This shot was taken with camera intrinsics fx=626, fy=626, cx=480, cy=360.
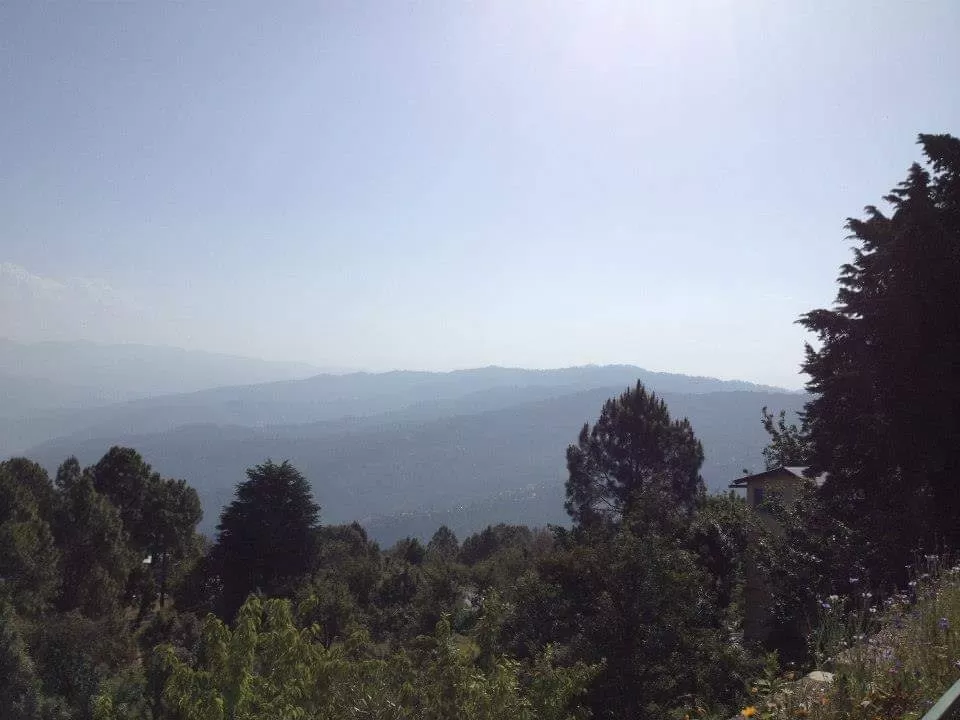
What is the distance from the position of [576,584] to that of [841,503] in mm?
5930

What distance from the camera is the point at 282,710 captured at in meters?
4.41

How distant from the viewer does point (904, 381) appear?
34.1 ft

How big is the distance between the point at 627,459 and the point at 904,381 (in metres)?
22.7

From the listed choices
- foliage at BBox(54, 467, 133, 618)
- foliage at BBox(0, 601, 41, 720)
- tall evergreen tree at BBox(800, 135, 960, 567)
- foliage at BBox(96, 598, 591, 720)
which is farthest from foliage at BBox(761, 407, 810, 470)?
foliage at BBox(54, 467, 133, 618)

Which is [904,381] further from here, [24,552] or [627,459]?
[24,552]

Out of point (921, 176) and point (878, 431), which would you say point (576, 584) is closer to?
point (878, 431)

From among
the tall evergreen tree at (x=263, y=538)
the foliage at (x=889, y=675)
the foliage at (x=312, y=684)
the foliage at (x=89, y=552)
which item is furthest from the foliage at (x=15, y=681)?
the foliage at (x=889, y=675)

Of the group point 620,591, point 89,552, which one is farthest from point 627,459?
point 620,591

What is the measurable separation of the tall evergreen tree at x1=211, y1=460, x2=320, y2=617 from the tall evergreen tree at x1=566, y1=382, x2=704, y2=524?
45.7 feet

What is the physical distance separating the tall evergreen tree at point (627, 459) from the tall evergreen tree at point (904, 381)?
20969mm

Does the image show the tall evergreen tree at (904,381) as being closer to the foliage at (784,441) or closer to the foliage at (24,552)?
the foliage at (784,441)

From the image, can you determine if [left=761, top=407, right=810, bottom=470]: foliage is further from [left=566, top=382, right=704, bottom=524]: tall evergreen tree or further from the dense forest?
[left=566, top=382, right=704, bottom=524]: tall evergreen tree

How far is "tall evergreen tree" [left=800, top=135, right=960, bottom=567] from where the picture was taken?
999 centimetres

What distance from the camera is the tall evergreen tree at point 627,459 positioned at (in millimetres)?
32219
